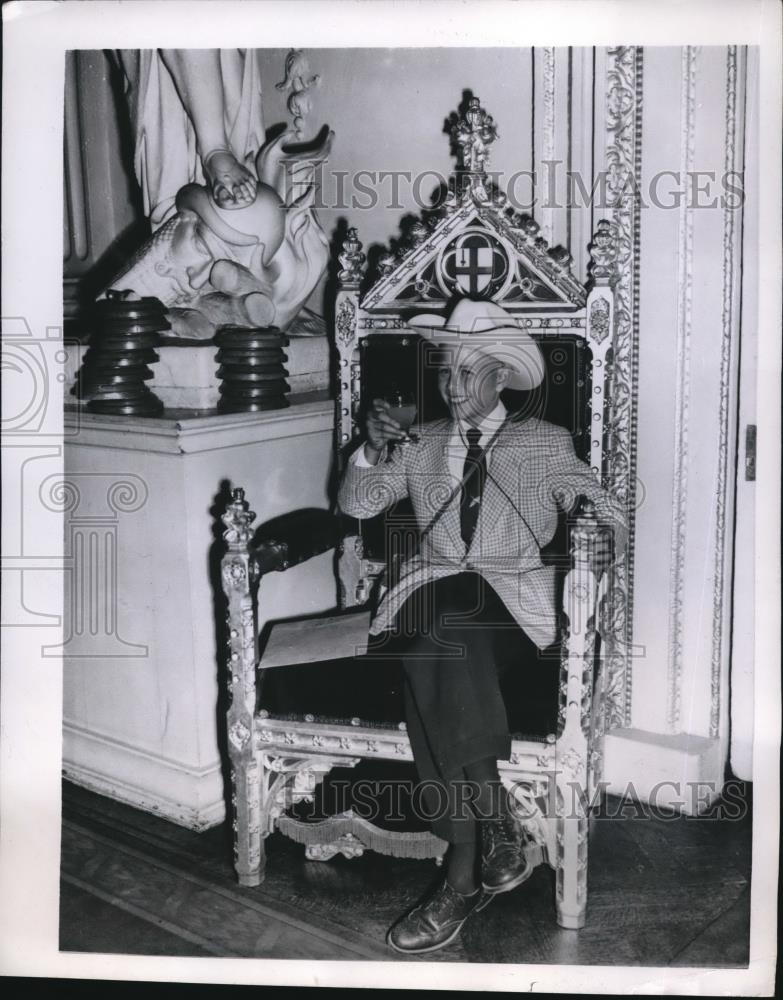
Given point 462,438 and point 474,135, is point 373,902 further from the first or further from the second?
point 474,135

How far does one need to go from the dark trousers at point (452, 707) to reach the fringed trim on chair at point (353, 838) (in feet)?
0.36

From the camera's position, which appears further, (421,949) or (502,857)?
(502,857)

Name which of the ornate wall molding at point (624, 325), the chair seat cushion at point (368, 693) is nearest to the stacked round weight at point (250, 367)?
the chair seat cushion at point (368, 693)

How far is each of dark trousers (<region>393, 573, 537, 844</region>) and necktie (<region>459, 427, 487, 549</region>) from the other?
24 centimetres

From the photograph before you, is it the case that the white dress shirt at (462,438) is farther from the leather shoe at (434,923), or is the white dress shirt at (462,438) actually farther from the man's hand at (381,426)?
the leather shoe at (434,923)

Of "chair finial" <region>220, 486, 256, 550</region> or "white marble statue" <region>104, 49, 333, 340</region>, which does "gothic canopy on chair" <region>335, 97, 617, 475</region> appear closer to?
"white marble statue" <region>104, 49, 333, 340</region>

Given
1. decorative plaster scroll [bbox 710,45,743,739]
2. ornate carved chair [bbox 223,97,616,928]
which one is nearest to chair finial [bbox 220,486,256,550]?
ornate carved chair [bbox 223,97,616,928]

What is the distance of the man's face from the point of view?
2459 mm

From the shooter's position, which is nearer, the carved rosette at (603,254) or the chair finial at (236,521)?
the chair finial at (236,521)

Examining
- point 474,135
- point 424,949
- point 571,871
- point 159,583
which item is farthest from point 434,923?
point 474,135

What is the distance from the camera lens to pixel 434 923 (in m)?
2.21

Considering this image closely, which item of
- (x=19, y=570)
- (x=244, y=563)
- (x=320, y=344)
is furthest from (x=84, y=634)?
(x=320, y=344)

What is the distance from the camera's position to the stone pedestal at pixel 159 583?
2.61 meters

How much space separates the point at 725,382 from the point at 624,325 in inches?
11.3
